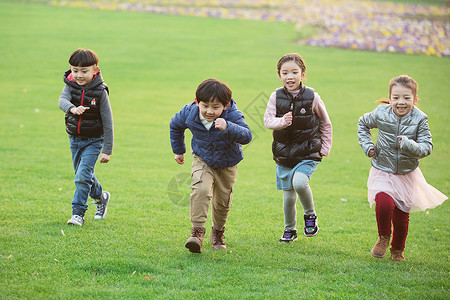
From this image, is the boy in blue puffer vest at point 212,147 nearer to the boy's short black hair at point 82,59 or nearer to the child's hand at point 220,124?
the child's hand at point 220,124

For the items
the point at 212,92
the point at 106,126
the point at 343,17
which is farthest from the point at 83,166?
the point at 343,17

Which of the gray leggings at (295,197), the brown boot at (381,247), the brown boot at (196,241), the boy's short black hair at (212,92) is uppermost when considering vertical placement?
the boy's short black hair at (212,92)

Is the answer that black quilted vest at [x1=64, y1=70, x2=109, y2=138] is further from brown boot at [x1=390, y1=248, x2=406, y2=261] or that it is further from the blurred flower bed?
the blurred flower bed

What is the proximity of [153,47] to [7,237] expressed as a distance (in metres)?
14.2

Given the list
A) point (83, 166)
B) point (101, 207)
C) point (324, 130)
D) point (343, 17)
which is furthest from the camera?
point (343, 17)

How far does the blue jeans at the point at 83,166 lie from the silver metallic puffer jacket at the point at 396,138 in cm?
256

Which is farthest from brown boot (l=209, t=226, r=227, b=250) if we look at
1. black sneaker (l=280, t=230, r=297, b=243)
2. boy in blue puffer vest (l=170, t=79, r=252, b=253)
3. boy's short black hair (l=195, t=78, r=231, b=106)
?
boy's short black hair (l=195, t=78, r=231, b=106)

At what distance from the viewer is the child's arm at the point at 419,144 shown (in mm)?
4688

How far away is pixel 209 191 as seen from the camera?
16.0 feet

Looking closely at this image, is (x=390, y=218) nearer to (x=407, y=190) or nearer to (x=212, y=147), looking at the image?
(x=407, y=190)

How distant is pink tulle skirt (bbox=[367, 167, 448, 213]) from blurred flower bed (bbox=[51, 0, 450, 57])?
14848mm

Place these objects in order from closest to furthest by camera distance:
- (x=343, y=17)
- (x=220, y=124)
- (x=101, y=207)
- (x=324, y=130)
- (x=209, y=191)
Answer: (x=220, y=124) → (x=209, y=191) → (x=324, y=130) → (x=101, y=207) → (x=343, y=17)

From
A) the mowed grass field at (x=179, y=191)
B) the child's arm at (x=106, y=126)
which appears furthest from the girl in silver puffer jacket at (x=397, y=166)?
the child's arm at (x=106, y=126)

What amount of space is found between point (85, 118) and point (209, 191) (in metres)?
1.58
